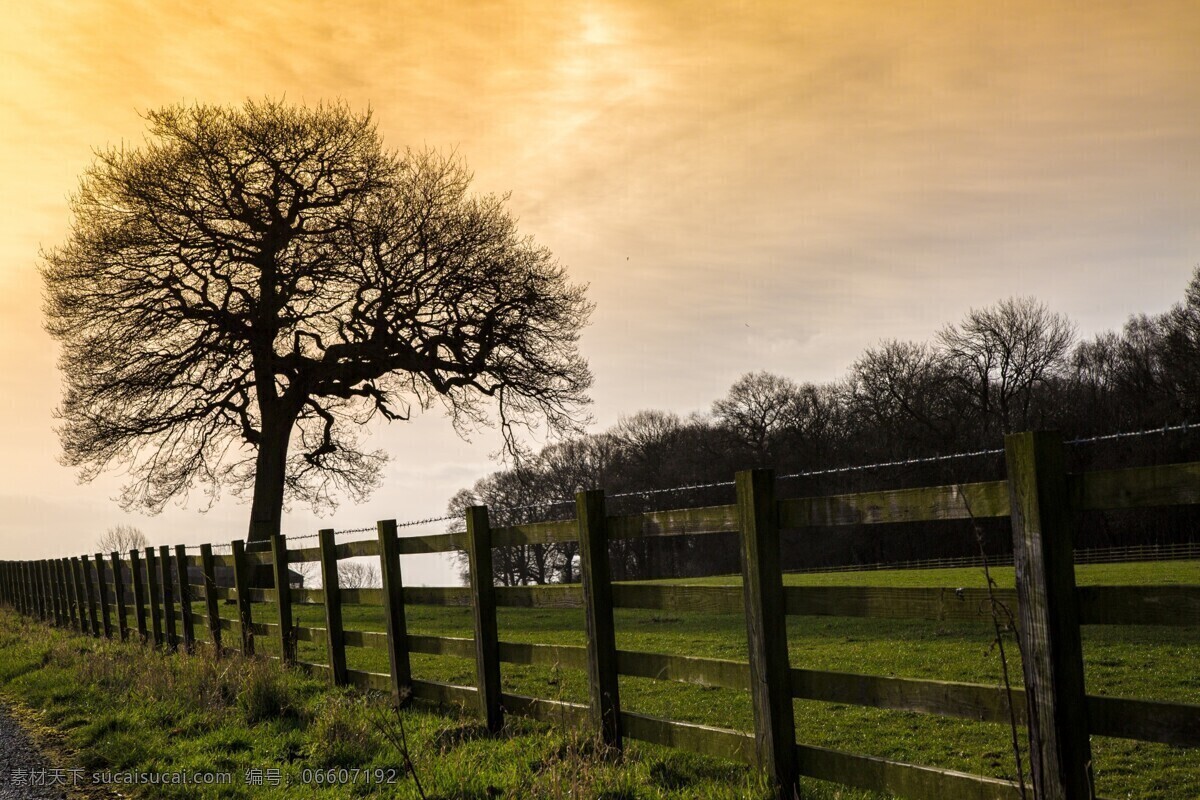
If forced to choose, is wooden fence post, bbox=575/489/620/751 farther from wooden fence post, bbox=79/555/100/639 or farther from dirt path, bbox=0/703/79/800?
wooden fence post, bbox=79/555/100/639

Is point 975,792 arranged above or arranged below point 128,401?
below

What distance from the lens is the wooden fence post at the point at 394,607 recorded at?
9.54 meters

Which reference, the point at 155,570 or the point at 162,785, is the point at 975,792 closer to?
the point at 162,785

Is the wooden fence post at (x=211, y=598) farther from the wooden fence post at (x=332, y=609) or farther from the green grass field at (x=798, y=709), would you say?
the wooden fence post at (x=332, y=609)

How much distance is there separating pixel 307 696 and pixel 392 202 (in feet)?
69.4

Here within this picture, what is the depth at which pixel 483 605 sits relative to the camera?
27.3 feet

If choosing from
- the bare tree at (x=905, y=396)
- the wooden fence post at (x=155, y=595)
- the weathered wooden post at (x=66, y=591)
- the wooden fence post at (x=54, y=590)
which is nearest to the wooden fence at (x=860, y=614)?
the wooden fence post at (x=155, y=595)

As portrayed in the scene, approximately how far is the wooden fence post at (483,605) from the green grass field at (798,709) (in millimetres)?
336

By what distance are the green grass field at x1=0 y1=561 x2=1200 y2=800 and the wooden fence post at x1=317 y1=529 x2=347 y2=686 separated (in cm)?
34

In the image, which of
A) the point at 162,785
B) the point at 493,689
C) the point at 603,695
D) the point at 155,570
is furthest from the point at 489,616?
the point at 155,570

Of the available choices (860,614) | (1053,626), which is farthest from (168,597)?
(1053,626)

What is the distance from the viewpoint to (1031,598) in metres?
4.30

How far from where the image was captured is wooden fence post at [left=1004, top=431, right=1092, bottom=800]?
420 cm

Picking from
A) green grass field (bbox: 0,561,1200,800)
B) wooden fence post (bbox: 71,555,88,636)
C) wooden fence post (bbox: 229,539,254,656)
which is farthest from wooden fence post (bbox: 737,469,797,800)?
wooden fence post (bbox: 71,555,88,636)
